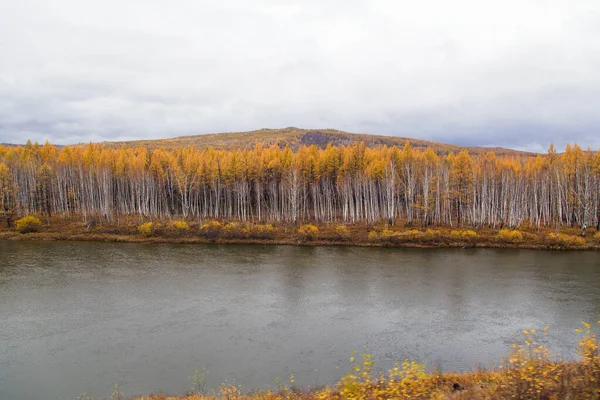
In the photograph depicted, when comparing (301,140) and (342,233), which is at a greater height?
(301,140)

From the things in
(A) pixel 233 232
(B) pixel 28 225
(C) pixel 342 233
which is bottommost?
(C) pixel 342 233

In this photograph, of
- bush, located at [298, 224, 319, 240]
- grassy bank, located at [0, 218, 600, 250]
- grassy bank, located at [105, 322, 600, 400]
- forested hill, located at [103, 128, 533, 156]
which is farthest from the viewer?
forested hill, located at [103, 128, 533, 156]

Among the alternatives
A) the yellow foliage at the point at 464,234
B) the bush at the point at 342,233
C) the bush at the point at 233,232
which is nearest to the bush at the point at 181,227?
the bush at the point at 233,232

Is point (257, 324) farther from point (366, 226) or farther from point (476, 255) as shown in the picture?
point (366, 226)

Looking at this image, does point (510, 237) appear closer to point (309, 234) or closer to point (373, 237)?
point (373, 237)

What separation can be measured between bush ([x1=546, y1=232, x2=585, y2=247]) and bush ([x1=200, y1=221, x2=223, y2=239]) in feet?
149

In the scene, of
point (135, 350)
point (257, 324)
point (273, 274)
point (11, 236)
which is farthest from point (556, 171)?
point (11, 236)

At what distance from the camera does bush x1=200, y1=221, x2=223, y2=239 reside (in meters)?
54.5

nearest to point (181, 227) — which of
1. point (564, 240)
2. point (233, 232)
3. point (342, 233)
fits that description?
point (233, 232)

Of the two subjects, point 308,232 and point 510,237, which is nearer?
point 510,237

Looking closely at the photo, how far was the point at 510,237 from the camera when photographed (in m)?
50.8

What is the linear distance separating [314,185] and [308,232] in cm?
1354

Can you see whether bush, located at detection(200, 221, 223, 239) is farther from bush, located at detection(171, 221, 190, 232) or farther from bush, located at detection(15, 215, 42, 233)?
bush, located at detection(15, 215, 42, 233)

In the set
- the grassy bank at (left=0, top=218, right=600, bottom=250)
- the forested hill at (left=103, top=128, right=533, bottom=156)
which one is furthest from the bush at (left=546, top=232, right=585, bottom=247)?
the forested hill at (left=103, top=128, right=533, bottom=156)
